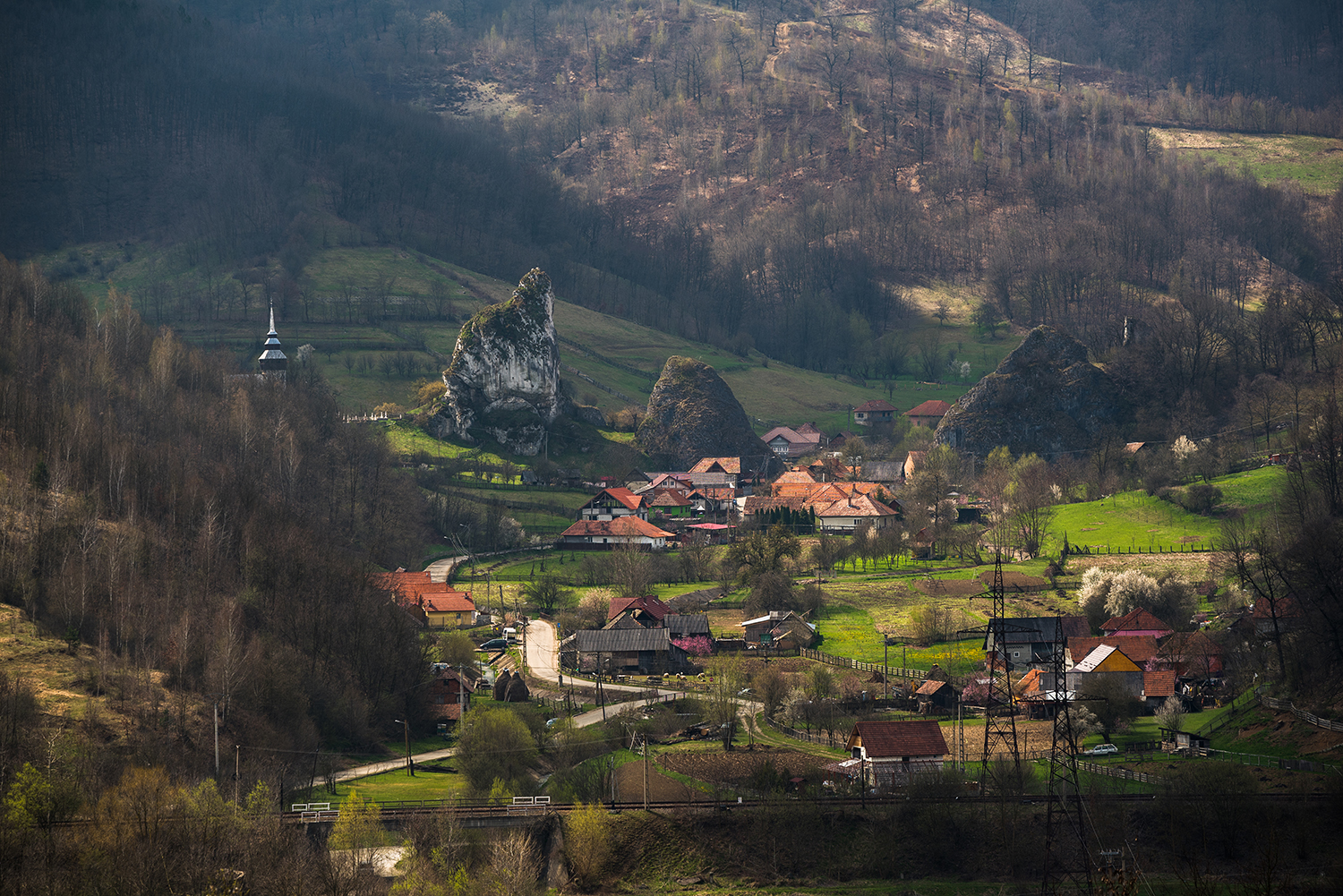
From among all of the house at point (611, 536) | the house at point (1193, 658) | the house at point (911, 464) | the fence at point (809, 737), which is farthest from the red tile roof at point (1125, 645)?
the house at point (911, 464)

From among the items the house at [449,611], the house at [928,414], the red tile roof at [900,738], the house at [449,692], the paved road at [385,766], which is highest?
the red tile roof at [900,738]

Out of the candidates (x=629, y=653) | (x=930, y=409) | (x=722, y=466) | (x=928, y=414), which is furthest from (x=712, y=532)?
(x=930, y=409)

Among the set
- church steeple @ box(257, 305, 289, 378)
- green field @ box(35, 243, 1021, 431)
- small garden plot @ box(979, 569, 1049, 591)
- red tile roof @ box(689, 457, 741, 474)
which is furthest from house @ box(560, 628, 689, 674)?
green field @ box(35, 243, 1021, 431)

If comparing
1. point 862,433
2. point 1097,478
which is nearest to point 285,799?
point 1097,478

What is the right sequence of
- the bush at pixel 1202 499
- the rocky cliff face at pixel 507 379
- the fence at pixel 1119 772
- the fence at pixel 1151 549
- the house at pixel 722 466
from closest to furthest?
the fence at pixel 1119 772
the fence at pixel 1151 549
the bush at pixel 1202 499
the rocky cliff face at pixel 507 379
the house at pixel 722 466

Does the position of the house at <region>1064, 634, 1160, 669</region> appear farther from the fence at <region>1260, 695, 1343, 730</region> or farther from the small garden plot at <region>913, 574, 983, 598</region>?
the small garden plot at <region>913, 574, 983, 598</region>

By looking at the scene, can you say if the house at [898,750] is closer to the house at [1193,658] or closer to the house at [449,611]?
the house at [1193,658]
